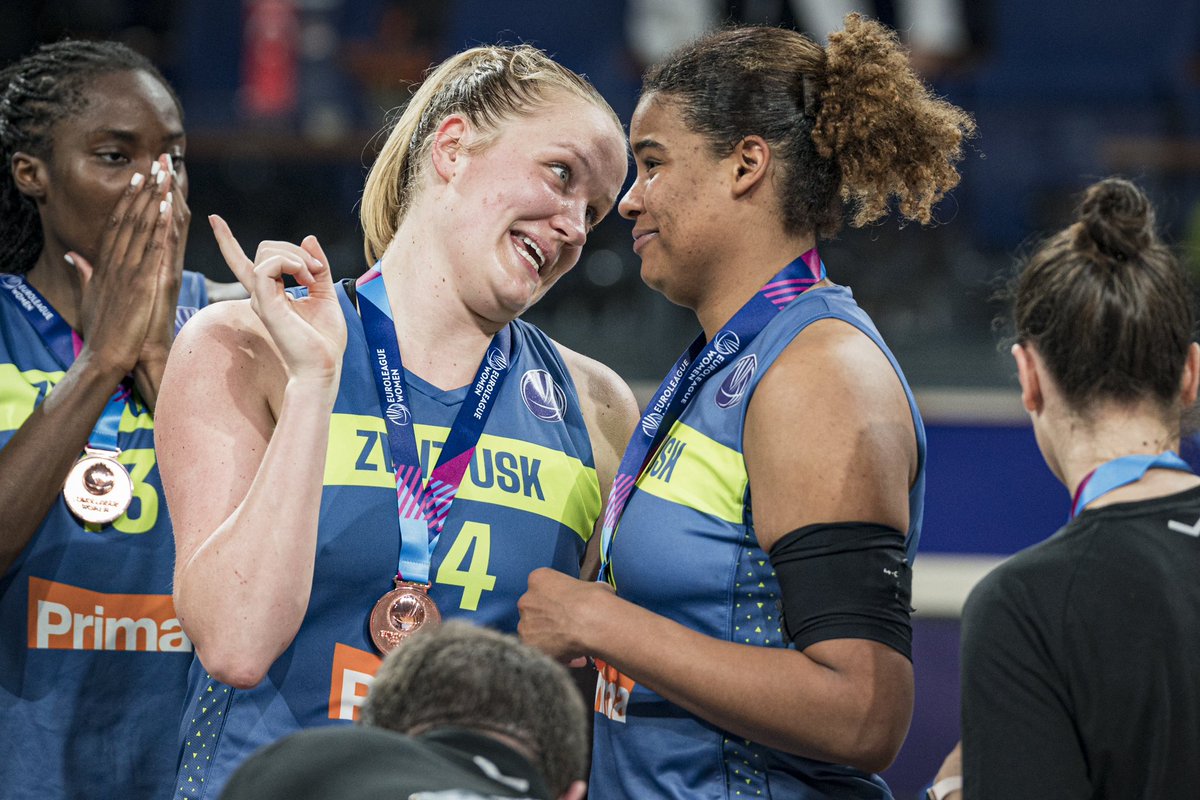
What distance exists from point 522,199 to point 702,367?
469mm

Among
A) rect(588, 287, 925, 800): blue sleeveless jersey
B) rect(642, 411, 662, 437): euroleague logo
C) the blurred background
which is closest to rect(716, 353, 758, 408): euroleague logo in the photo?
rect(588, 287, 925, 800): blue sleeveless jersey

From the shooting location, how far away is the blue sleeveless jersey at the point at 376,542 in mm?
2104

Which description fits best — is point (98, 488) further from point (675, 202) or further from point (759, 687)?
point (759, 687)

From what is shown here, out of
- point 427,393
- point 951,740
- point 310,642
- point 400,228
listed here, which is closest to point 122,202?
point 400,228

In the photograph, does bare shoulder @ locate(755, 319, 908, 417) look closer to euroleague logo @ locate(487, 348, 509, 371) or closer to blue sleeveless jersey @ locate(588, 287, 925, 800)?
blue sleeveless jersey @ locate(588, 287, 925, 800)

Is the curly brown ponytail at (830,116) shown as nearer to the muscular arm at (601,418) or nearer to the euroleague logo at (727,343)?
the euroleague logo at (727,343)

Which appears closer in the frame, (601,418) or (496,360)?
(496,360)

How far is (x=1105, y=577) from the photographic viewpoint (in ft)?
5.32

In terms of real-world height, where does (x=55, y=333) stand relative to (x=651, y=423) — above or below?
above

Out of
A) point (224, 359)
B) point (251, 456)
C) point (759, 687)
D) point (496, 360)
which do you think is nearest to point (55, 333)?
point (224, 359)

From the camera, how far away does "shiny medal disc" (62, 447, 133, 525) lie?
2449mm

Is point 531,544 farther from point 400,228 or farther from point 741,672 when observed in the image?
point 400,228

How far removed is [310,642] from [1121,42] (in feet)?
30.4

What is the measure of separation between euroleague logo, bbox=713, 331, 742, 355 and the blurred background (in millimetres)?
4596
